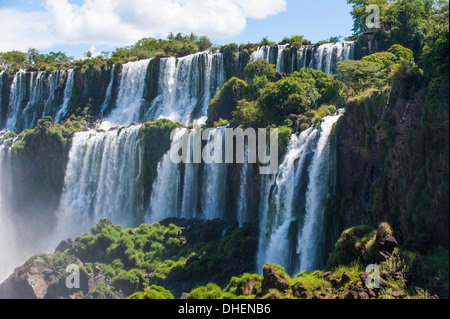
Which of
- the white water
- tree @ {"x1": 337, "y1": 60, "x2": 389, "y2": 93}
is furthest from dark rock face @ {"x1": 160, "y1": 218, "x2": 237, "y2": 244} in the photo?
the white water

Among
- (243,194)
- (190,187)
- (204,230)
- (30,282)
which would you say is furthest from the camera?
(190,187)

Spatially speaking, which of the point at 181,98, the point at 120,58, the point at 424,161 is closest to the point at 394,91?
the point at 424,161

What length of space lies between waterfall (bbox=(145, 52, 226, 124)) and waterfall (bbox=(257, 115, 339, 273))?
20.2 metres

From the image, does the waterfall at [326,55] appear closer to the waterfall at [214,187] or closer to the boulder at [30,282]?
the waterfall at [214,187]

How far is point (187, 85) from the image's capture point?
1879 inches

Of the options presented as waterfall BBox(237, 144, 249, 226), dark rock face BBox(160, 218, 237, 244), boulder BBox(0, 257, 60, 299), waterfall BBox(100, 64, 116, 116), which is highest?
waterfall BBox(100, 64, 116, 116)

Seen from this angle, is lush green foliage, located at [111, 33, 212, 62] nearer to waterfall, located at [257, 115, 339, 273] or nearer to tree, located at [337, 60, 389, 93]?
tree, located at [337, 60, 389, 93]

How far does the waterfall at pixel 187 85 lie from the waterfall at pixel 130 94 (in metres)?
1.90

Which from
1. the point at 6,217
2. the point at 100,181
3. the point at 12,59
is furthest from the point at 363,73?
the point at 12,59

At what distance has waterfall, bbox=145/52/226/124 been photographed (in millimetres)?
46312

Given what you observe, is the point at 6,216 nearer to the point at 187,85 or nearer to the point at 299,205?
the point at 187,85

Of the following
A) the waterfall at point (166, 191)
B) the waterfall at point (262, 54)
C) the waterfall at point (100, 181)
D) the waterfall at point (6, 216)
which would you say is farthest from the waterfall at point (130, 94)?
the waterfall at point (166, 191)

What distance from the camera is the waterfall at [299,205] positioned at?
23594mm

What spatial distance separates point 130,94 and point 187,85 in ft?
21.1
